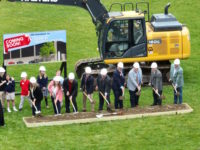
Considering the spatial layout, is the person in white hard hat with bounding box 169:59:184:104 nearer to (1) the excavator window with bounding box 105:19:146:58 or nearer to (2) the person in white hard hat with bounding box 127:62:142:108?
(2) the person in white hard hat with bounding box 127:62:142:108

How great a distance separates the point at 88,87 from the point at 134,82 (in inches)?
75.8

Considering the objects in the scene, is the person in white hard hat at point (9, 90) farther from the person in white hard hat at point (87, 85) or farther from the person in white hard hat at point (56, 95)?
A: the person in white hard hat at point (87, 85)

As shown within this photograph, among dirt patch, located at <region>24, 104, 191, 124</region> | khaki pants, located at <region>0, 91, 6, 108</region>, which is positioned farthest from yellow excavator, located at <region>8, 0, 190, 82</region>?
khaki pants, located at <region>0, 91, 6, 108</region>

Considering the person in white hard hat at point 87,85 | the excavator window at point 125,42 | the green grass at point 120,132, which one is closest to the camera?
the green grass at point 120,132

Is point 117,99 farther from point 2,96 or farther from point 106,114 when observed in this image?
point 2,96

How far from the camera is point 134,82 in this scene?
3083 centimetres

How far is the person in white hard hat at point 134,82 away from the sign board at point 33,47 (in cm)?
392

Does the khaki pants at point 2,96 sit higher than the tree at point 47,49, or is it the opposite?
the tree at point 47,49

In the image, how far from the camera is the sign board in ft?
108

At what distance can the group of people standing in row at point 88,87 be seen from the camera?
30.2 m

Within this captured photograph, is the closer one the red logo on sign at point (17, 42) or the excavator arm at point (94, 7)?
the red logo on sign at point (17, 42)

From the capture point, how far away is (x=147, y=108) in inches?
1205

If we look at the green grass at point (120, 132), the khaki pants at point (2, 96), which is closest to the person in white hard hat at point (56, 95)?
the green grass at point (120, 132)

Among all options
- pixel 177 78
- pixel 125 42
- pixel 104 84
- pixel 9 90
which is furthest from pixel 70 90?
pixel 125 42
